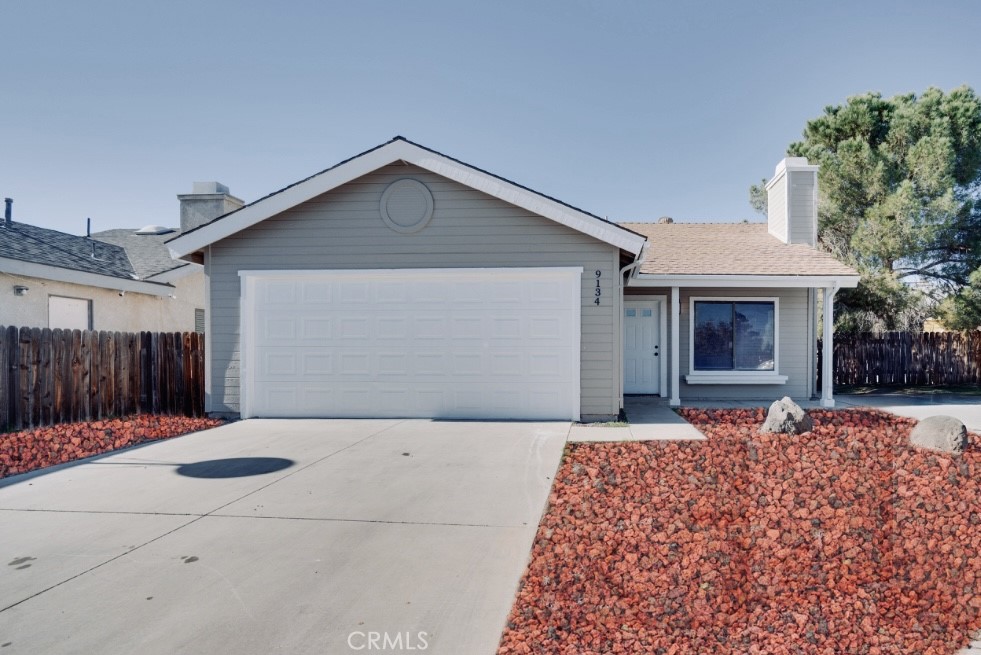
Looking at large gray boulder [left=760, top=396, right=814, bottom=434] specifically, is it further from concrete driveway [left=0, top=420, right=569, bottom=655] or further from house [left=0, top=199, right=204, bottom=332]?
house [left=0, top=199, right=204, bottom=332]

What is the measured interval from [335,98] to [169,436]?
24.2 feet

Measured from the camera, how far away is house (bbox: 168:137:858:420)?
8.84 meters

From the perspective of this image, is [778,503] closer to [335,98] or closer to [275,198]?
[275,198]

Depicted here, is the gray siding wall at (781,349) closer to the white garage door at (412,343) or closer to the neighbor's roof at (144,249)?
the white garage door at (412,343)

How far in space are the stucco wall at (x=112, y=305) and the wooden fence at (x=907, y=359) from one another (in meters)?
17.9

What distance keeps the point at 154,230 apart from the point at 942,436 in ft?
67.7

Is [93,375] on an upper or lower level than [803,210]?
lower

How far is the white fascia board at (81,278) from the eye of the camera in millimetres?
10914

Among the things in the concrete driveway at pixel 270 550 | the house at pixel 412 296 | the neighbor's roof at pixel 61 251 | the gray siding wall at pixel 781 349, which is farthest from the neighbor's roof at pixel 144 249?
the gray siding wall at pixel 781 349

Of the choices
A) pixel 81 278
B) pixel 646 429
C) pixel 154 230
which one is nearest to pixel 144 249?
pixel 154 230

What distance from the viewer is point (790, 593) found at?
3203 millimetres

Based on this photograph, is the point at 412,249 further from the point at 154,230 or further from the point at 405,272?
the point at 154,230

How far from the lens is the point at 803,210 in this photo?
13.5 m

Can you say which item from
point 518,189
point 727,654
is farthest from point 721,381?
point 727,654
